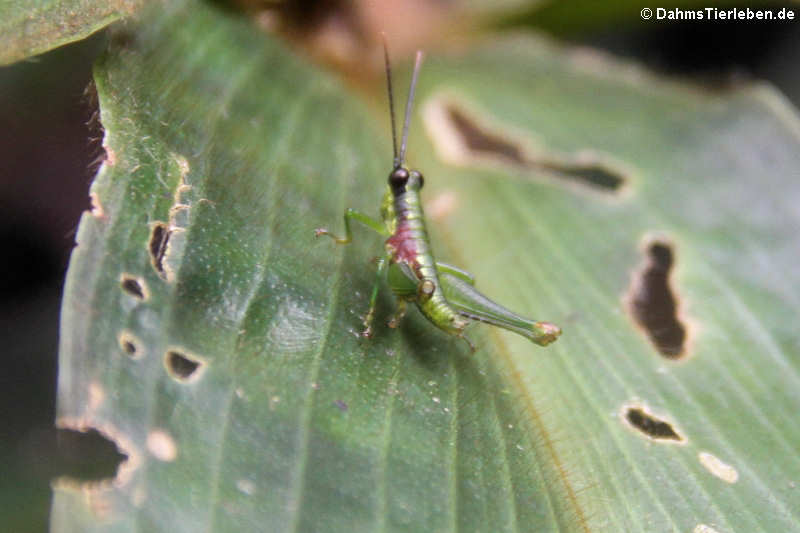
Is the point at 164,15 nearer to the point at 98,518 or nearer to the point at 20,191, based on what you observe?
the point at 20,191

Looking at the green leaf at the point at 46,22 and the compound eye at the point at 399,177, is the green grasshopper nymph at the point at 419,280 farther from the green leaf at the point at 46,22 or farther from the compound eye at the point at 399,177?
the green leaf at the point at 46,22

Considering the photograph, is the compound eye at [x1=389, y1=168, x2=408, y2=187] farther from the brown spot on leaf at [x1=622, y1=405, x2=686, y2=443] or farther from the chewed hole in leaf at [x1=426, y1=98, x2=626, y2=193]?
the brown spot on leaf at [x1=622, y1=405, x2=686, y2=443]

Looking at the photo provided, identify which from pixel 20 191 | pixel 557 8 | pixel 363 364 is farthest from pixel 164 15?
pixel 557 8

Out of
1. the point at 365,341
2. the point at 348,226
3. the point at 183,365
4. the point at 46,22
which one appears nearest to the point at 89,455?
the point at 183,365

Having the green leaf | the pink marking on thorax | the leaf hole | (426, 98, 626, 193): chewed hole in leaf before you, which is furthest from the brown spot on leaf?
the green leaf

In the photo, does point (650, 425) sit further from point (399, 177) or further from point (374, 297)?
point (399, 177)
